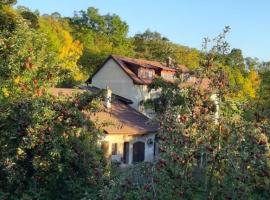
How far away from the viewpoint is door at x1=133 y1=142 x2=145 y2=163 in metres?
30.1

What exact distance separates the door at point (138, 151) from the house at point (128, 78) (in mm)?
4065

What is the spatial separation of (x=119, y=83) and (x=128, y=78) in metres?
0.92

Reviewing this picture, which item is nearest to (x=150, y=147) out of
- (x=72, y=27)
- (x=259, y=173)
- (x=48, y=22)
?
(x=259, y=173)

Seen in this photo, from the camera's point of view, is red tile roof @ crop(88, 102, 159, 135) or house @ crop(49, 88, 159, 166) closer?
house @ crop(49, 88, 159, 166)

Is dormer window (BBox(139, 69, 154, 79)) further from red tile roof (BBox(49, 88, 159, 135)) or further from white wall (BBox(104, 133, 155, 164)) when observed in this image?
white wall (BBox(104, 133, 155, 164))

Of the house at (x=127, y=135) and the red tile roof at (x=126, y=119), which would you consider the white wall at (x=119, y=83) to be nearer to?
the red tile roof at (x=126, y=119)

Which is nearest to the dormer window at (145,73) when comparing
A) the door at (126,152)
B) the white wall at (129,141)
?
the white wall at (129,141)

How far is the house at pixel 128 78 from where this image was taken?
3444 centimetres

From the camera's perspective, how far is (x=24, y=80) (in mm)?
11711

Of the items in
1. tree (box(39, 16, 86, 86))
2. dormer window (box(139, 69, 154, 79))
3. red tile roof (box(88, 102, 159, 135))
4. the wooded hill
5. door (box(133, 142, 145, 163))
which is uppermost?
tree (box(39, 16, 86, 86))

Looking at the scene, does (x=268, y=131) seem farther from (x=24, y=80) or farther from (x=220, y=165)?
(x=24, y=80)

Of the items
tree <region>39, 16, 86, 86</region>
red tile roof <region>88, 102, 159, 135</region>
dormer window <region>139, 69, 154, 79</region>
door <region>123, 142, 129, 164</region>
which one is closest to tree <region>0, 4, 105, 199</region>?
red tile roof <region>88, 102, 159, 135</region>

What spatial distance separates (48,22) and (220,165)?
5739cm

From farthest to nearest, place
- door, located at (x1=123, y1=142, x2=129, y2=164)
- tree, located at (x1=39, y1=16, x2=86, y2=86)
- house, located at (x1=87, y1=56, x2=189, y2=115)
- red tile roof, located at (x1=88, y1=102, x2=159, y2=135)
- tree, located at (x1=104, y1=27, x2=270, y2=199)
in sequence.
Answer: tree, located at (x1=39, y1=16, x2=86, y2=86)
house, located at (x1=87, y1=56, x2=189, y2=115)
door, located at (x1=123, y1=142, x2=129, y2=164)
red tile roof, located at (x1=88, y1=102, x2=159, y2=135)
tree, located at (x1=104, y1=27, x2=270, y2=199)
